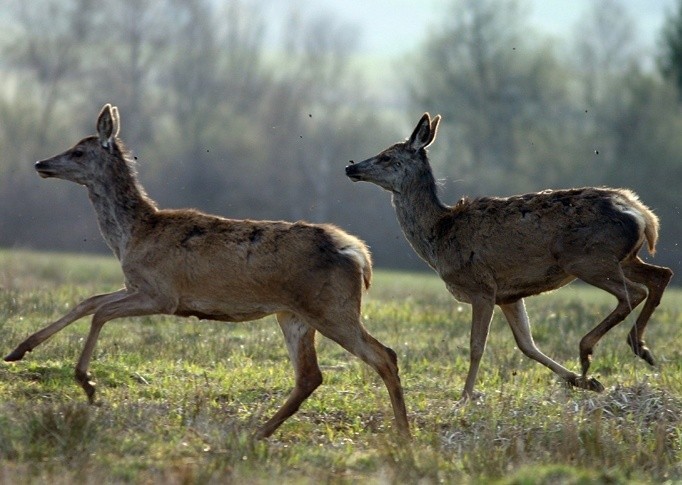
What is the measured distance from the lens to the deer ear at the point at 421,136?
Answer: 12062 millimetres

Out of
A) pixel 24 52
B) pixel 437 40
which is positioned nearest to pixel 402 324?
pixel 437 40

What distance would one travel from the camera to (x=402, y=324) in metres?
14.6

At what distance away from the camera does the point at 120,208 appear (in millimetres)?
10070

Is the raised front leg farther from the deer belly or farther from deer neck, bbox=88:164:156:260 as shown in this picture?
deer neck, bbox=88:164:156:260

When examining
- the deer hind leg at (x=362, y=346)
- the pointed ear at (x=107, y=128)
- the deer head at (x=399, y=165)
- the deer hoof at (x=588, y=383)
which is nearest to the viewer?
the deer hind leg at (x=362, y=346)

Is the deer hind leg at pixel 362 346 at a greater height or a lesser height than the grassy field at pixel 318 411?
greater

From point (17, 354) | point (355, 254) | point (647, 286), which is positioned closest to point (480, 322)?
point (647, 286)

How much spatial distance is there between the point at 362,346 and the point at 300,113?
2182 inches

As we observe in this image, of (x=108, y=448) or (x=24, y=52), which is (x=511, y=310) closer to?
(x=108, y=448)

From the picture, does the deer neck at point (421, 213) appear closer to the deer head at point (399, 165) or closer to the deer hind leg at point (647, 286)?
the deer head at point (399, 165)

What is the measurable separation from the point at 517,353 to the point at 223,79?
175ft

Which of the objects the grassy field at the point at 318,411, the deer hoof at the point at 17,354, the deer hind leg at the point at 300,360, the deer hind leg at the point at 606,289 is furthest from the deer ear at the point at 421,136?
the deer hoof at the point at 17,354

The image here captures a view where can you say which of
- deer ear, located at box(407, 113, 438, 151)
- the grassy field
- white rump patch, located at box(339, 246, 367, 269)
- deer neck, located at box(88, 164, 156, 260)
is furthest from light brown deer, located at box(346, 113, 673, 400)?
deer neck, located at box(88, 164, 156, 260)

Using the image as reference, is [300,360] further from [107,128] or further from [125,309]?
[107,128]
